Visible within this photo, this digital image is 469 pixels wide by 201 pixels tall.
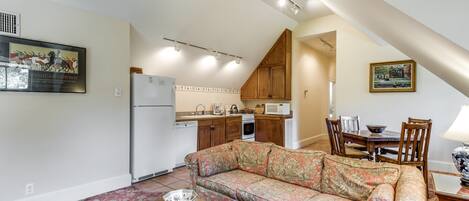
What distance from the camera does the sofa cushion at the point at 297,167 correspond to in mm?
2248

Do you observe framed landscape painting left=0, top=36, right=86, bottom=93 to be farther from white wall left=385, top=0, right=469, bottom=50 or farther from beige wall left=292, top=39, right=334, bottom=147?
beige wall left=292, top=39, right=334, bottom=147

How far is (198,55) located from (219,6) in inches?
43.9

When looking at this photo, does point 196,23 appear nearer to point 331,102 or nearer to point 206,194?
point 206,194

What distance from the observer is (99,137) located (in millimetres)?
3174

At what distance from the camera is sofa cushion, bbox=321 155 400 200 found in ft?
6.16

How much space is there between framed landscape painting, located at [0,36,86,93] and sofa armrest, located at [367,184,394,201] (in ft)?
10.5

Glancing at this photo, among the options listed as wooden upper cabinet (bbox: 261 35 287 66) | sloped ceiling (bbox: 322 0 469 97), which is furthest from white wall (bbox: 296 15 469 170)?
sloped ceiling (bbox: 322 0 469 97)

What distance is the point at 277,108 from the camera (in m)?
5.82

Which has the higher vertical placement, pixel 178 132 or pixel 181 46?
pixel 181 46

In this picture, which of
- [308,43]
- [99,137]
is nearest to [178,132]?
[99,137]

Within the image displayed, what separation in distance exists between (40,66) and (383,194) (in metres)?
3.43

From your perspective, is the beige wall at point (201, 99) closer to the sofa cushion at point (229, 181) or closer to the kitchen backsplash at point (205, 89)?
the kitchen backsplash at point (205, 89)

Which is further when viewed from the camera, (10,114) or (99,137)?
(99,137)

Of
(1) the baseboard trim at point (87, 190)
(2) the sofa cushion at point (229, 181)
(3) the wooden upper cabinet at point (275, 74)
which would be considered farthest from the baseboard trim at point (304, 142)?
(1) the baseboard trim at point (87, 190)
